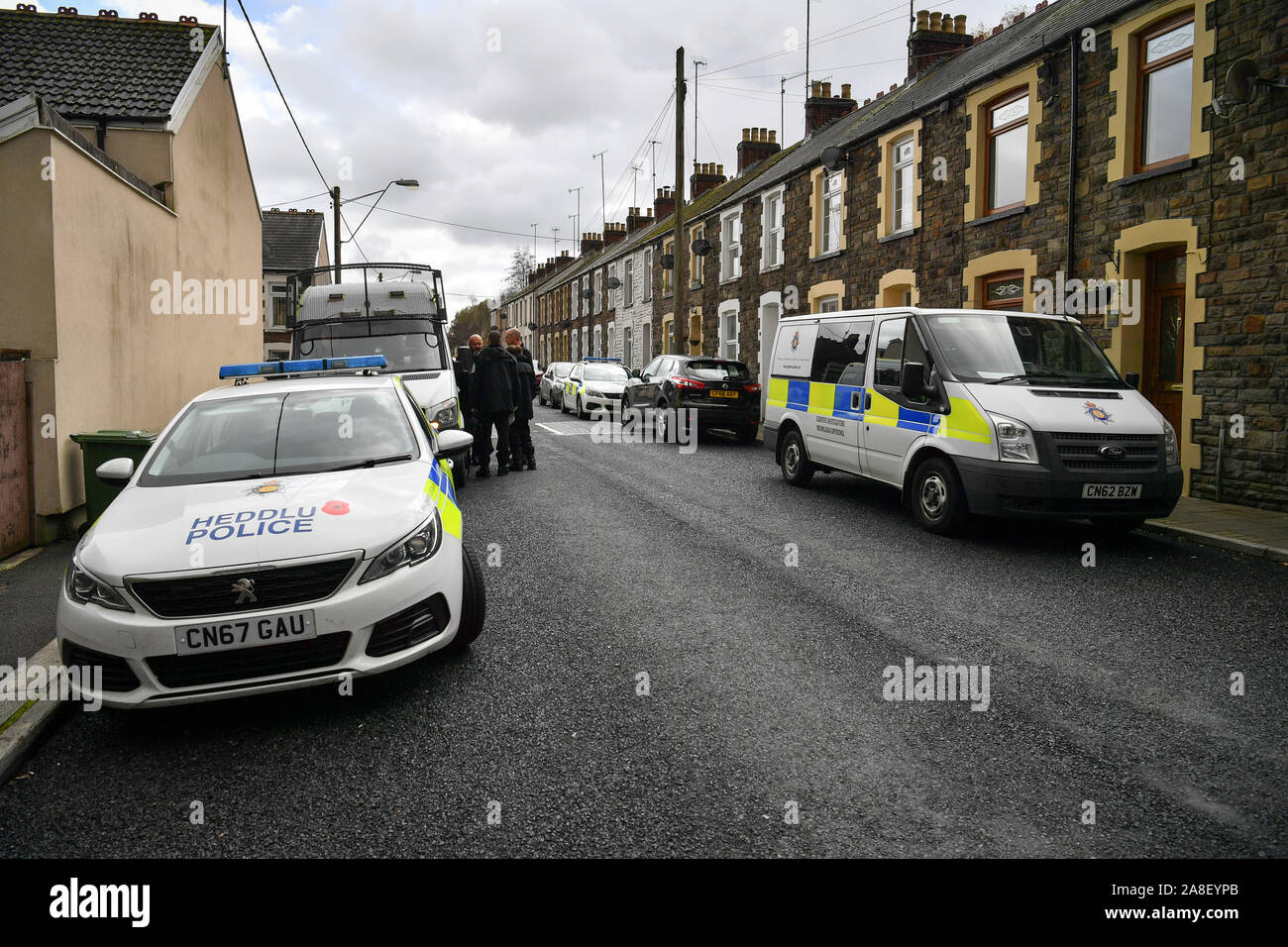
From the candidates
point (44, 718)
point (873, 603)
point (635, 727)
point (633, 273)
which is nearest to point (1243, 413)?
point (873, 603)

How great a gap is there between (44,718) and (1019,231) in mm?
14092

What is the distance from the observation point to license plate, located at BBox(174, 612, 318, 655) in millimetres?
3848

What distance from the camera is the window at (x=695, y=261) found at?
28814 mm

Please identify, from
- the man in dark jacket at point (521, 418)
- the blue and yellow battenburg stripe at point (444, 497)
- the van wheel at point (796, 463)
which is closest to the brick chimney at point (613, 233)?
the man in dark jacket at point (521, 418)

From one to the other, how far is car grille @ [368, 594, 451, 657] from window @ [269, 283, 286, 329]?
39.7 metres

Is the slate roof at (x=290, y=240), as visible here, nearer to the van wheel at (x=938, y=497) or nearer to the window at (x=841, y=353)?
Result: the window at (x=841, y=353)

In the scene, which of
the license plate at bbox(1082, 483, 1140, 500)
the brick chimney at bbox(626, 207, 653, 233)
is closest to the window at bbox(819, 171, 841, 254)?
the license plate at bbox(1082, 483, 1140, 500)

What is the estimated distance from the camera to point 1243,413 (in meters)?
10.3

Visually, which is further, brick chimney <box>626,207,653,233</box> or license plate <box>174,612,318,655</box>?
brick chimney <box>626,207,653,233</box>

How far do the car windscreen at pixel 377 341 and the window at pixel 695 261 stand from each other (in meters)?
17.7

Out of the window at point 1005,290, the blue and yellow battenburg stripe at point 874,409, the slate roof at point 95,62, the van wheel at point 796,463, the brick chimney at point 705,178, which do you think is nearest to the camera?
the blue and yellow battenburg stripe at point 874,409

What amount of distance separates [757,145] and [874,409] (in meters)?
24.5

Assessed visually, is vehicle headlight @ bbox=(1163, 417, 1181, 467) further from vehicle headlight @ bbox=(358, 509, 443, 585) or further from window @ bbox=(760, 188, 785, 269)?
window @ bbox=(760, 188, 785, 269)

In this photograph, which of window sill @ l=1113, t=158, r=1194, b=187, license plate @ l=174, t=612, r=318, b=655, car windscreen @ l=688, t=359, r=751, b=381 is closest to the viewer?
license plate @ l=174, t=612, r=318, b=655
